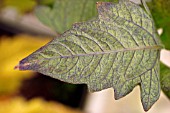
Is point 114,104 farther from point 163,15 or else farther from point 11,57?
point 163,15

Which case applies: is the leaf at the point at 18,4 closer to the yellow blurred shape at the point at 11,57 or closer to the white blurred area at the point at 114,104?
the yellow blurred shape at the point at 11,57

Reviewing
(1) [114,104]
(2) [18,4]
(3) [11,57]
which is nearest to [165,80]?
(2) [18,4]

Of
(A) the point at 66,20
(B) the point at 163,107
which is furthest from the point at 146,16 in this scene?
(B) the point at 163,107

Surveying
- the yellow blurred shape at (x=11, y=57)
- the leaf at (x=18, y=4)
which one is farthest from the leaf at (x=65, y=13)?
the yellow blurred shape at (x=11, y=57)

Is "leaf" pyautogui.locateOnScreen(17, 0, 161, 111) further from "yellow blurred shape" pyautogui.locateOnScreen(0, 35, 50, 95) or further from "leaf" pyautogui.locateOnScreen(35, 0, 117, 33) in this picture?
"yellow blurred shape" pyautogui.locateOnScreen(0, 35, 50, 95)

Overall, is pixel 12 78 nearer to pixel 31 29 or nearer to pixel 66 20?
pixel 31 29

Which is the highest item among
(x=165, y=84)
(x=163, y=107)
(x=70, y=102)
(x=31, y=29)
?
(x=165, y=84)

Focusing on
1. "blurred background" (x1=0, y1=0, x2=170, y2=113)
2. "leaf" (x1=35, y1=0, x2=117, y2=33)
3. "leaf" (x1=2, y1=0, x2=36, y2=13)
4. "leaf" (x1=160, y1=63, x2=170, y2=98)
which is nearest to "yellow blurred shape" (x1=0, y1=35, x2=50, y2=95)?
"blurred background" (x1=0, y1=0, x2=170, y2=113)
